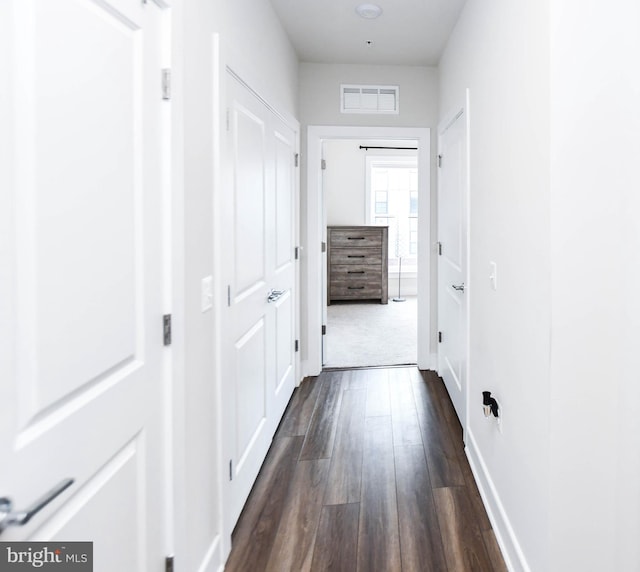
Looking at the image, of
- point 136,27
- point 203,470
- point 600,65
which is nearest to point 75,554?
point 203,470

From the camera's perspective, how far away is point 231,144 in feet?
5.91

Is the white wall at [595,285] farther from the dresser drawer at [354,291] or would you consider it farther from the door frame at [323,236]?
the dresser drawer at [354,291]

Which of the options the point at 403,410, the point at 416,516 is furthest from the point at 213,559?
the point at 403,410

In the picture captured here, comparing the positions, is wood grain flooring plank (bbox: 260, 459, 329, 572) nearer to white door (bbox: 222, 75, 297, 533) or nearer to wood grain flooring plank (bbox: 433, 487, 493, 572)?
white door (bbox: 222, 75, 297, 533)

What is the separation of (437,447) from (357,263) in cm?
445

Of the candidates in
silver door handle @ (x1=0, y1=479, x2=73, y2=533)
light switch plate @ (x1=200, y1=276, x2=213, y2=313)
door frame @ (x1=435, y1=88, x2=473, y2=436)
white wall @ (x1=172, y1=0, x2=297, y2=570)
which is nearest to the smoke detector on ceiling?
door frame @ (x1=435, y1=88, x2=473, y2=436)

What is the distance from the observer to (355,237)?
22.1ft

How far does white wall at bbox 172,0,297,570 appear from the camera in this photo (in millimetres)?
1303

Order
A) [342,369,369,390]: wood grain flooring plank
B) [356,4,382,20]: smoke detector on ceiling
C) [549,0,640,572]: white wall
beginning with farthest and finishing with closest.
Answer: [342,369,369,390]: wood grain flooring plank < [356,4,382,20]: smoke detector on ceiling < [549,0,640,572]: white wall

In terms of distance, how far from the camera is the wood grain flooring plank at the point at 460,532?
166 cm

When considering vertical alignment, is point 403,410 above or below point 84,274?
below

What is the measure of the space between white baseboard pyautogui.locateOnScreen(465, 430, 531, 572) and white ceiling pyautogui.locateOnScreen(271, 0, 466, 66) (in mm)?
2524

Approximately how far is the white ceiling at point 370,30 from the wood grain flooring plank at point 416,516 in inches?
103

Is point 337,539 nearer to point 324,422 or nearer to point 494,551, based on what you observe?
point 494,551
